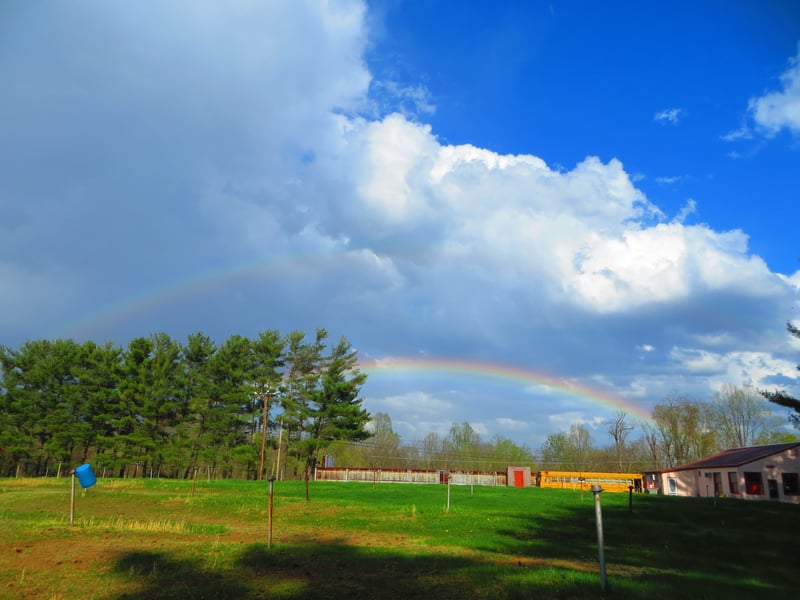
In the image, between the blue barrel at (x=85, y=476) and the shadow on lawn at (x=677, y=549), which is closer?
the shadow on lawn at (x=677, y=549)

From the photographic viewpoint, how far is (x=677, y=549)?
1550 centimetres

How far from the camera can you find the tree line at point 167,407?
58.6m

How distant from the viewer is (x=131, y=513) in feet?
74.6

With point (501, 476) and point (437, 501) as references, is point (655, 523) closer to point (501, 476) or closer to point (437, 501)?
point (437, 501)

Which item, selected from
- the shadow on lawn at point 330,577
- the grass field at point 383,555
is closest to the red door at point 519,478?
the grass field at point 383,555

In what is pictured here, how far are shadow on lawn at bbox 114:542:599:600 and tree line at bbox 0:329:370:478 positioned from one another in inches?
1821

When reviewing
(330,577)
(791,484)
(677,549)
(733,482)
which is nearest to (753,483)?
(733,482)

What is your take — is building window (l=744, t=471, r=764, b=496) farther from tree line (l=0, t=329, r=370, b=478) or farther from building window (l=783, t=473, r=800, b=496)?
tree line (l=0, t=329, r=370, b=478)

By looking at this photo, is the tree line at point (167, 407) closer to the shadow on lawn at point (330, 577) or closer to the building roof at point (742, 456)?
the building roof at point (742, 456)

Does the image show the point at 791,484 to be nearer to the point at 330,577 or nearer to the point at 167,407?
the point at 330,577

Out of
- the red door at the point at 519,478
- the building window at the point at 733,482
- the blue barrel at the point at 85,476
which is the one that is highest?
the blue barrel at the point at 85,476

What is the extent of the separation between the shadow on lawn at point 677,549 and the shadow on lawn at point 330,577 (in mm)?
1783

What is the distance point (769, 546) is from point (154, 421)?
194 ft

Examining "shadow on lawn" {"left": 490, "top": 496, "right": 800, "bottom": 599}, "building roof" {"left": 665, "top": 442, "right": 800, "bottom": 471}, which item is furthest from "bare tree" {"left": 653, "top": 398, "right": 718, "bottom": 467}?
"shadow on lawn" {"left": 490, "top": 496, "right": 800, "bottom": 599}
